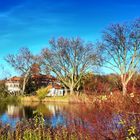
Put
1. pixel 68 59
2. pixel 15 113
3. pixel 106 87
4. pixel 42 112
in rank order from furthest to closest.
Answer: pixel 68 59
pixel 15 113
pixel 42 112
pixel 106 87

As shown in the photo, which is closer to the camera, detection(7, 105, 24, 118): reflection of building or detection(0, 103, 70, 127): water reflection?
detection(0, 103, 70, 127): water reflection

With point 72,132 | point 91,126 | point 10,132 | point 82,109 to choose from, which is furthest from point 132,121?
point 10,132

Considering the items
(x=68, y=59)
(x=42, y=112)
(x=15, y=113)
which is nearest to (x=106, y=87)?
(x=42, y=112)

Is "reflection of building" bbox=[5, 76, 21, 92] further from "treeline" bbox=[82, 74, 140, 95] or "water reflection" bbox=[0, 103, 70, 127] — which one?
"treeline" bbox=[82, 74, 140, 95]

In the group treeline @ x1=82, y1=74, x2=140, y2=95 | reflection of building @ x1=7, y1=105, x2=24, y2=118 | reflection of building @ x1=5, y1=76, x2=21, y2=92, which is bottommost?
reflection of building @ x1=7, y1=105, x2=24, y2=118

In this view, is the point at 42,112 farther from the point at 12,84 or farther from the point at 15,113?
the point at 12,84

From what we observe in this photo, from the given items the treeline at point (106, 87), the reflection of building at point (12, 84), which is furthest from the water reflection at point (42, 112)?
the reflection of building at point (12, 84)

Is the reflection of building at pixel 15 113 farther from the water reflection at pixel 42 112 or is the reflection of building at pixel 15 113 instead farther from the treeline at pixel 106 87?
the treeline at pixel 106 87

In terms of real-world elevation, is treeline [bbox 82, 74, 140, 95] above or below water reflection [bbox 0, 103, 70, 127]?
above

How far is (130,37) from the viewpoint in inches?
1955

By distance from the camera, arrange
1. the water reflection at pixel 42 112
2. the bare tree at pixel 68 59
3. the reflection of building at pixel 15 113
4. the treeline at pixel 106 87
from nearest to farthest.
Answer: the treeline at pixel 106 87 < the water reflection at pixel 42 112 < the reflection of building at pixel 15 113 < the bare tree at pixel 68 59

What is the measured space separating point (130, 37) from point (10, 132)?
135ft

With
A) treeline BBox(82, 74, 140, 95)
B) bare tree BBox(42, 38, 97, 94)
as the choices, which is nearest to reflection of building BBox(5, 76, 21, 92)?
bare tree BBox(42, 38, 97, 94)

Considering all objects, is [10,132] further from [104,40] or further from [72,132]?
[104,40]
